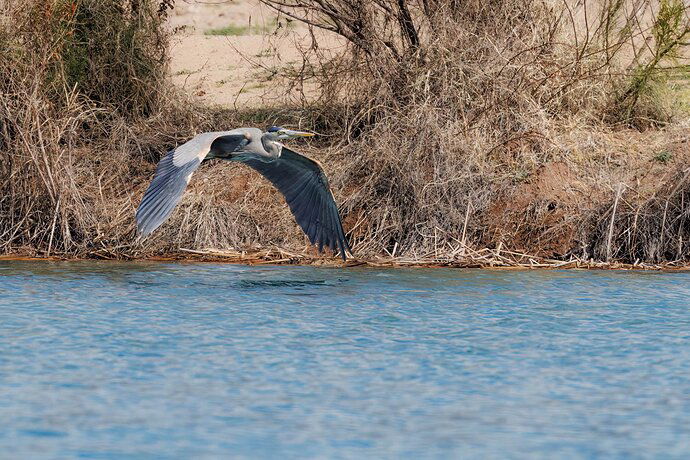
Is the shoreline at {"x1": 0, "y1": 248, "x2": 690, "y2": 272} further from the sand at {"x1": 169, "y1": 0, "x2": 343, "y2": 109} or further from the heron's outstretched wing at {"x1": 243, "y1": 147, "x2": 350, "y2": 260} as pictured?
the sand at {"x1": 169, "y1": 0, "x2": 343, "y2": 109}

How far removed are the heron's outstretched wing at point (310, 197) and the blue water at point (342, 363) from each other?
34cm

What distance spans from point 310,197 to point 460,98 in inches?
82.1

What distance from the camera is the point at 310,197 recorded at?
378 inches

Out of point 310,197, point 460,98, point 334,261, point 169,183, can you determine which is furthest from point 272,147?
point 460,98

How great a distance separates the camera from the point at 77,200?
397 inches

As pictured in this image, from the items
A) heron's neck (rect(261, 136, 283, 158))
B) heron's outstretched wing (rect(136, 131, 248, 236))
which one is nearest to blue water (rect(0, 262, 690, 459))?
heron's outstretched wing (rect(136, 131, 248, 236))

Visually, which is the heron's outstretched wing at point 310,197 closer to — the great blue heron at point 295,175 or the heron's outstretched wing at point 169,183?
the great blue heron at point 295,175

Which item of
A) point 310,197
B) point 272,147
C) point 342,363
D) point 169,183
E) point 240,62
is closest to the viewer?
point 342,363

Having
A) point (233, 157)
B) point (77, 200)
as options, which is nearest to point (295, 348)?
point (233, 157)

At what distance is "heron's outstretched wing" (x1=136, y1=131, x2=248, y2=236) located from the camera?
7.72 metres

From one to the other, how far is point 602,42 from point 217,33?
11103 millimetres

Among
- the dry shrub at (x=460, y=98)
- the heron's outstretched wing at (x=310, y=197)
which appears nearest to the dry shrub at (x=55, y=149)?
the heron's outstretched wing at (x=310, y=197)

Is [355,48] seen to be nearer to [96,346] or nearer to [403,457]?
[96,346]

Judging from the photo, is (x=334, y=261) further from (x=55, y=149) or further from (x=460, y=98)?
(x=55, y=149)
